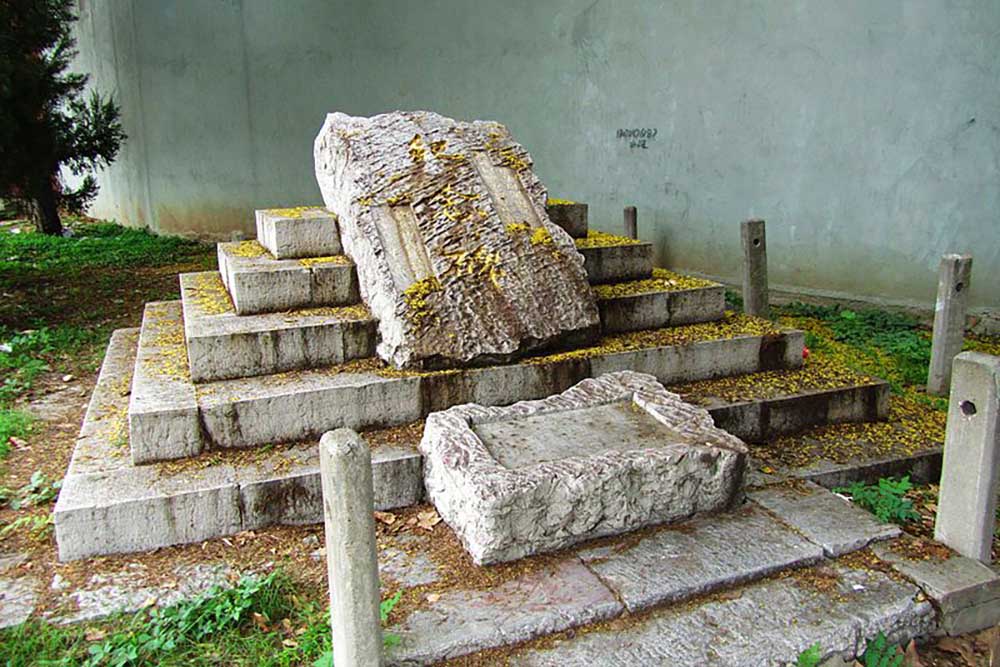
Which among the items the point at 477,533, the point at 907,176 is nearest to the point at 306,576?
the point at 477,533

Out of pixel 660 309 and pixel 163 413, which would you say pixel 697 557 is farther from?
pixel 163 413

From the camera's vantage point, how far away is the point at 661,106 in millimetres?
8133

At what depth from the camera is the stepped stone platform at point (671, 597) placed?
2.55 m

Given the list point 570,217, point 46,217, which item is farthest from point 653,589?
point 46,217

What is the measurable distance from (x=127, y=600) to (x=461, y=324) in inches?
74.4

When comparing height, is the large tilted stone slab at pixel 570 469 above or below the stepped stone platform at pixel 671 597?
above

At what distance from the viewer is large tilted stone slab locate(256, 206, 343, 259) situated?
4.41 meters

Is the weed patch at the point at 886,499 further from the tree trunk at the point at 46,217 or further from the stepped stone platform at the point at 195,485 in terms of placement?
the tree trunk at the point at 46,217

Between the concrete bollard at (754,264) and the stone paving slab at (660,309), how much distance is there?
1.44m

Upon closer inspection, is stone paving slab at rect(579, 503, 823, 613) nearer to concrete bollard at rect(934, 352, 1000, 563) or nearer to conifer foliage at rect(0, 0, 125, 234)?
concrete bollard at rect(934, 352, 1000, 563)

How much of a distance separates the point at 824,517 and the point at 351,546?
2063 millimetres

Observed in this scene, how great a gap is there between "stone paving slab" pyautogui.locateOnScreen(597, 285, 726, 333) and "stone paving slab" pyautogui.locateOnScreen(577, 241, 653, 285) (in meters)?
0.36

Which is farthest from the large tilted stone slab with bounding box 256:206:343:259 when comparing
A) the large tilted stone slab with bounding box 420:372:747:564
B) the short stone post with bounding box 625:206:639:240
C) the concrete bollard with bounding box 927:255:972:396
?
the short stone post with bounding box 625:206:639:240

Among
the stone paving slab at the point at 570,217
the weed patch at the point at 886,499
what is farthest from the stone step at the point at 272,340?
the weed patch at the point at 886,499
